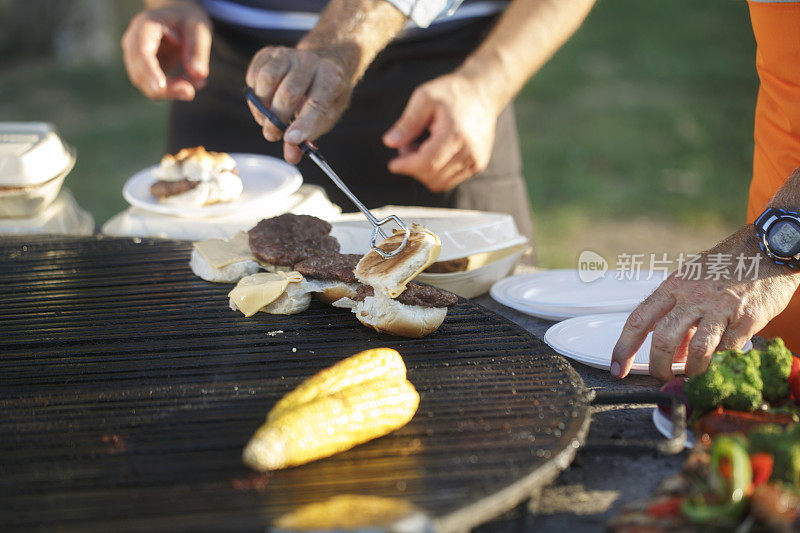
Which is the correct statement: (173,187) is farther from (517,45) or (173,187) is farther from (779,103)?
(779,103)

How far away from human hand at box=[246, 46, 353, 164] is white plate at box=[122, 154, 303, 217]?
57cm

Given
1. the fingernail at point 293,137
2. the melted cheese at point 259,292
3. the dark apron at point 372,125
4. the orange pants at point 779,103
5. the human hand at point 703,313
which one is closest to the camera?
the human hand at point 703,313

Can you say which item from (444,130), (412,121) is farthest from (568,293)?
(412,121)

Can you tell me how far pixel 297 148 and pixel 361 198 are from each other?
1514 mm

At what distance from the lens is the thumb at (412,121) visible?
352 centimetres

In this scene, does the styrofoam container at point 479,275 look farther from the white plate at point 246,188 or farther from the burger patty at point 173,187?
the burger patty at point 173,187

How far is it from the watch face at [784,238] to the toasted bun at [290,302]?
1.49 meters

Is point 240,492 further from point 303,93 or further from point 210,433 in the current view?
point 303,93

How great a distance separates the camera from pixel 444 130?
3.54m

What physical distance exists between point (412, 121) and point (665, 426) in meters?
2.04

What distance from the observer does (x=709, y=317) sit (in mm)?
2197

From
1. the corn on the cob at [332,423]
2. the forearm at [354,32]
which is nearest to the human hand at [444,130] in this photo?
the forearm at [354,32]

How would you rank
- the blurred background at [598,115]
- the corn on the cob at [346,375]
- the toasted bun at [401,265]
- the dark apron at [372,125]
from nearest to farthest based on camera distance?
the corn on the cob at [346,375] → the toasted bun at [401,265] → the dark apron at [372,125] → the blurred background at [598,115]

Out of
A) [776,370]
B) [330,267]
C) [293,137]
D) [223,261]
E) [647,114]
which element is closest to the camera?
[776,370]
